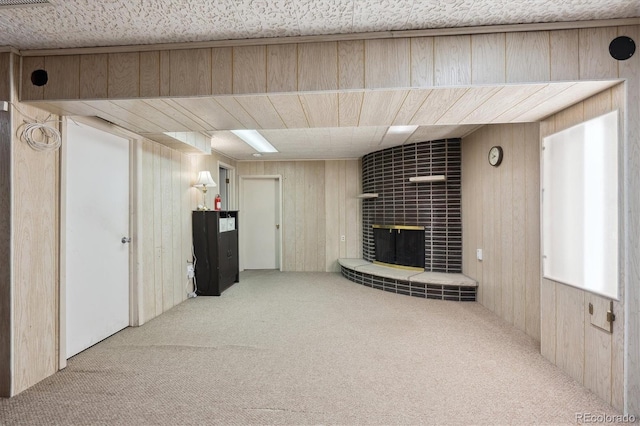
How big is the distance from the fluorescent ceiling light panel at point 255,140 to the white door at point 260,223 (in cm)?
122

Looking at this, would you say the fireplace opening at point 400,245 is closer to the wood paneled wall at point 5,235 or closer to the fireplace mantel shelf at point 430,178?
the fireplace mantel shelf at point 430,178

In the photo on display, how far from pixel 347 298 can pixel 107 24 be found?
11.2 ft

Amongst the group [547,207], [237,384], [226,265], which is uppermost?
[547,207]

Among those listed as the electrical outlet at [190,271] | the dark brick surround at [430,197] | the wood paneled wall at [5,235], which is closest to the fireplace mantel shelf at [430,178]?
the dark brick surround at [430,197]

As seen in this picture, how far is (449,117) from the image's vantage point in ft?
6.99

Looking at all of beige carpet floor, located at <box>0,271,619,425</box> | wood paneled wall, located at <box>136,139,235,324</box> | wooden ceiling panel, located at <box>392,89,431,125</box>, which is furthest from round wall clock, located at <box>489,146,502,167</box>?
wood paneled wall, located at <box>136,139,235,324</box>

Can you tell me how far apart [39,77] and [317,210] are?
14.2ft

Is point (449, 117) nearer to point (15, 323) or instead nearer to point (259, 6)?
point (259, 6)

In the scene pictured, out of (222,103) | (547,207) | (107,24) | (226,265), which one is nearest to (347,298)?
(226,265)

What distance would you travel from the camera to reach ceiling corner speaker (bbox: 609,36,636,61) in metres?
1.57

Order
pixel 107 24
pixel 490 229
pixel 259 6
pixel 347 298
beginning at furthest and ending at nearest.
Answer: pixel 347 298
pixel 490 229
pixel 107 24
pixel 259 6

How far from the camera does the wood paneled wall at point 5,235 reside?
1809 millimetres

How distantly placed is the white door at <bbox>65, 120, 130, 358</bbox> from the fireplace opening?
3412mm

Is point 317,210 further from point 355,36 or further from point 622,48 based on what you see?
point 622,48
